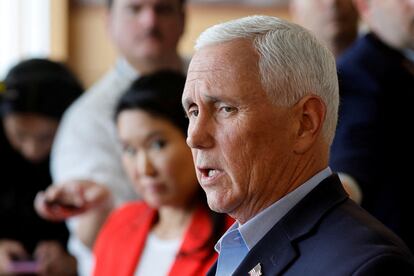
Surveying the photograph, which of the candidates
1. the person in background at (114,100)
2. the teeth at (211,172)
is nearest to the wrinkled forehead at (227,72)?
the teeth at (211,172)

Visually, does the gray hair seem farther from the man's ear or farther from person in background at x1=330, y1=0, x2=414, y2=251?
person in background at x1=330, y1=0, x2=414, y2=251

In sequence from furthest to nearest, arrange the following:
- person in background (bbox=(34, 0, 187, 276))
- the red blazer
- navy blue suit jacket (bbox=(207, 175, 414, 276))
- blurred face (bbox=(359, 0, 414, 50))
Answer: person in background (bbox=(34, 0, 187, 276)) < blurred face (bbox=(359, 0, 414, 50)) < the red blazer < navy blue suit jacket (bbox=(207, 175, 414, 276))

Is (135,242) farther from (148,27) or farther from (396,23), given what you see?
(148,27)

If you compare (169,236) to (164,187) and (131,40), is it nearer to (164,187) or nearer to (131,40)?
(164,187)

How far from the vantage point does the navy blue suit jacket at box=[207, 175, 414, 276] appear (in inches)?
52.6

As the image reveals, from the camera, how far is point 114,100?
3.19 meters

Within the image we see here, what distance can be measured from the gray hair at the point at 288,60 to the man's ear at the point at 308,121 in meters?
0.01

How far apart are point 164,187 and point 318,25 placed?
1.28 m

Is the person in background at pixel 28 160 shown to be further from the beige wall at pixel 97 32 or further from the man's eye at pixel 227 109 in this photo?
the beige wall at pixel 97 32

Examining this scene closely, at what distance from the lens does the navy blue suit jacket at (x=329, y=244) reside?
1337mm

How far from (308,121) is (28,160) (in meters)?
2.34

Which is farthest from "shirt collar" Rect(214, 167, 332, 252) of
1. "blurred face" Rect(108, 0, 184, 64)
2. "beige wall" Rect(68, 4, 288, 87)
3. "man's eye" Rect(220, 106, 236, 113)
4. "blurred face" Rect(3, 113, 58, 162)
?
"beige wall" Rect(68, 4, 288, 87)

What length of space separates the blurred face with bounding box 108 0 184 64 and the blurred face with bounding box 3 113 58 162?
23.1 inches

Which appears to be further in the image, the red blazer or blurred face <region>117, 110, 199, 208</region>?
blurred face <region>117, 110, 199, 208</region>
